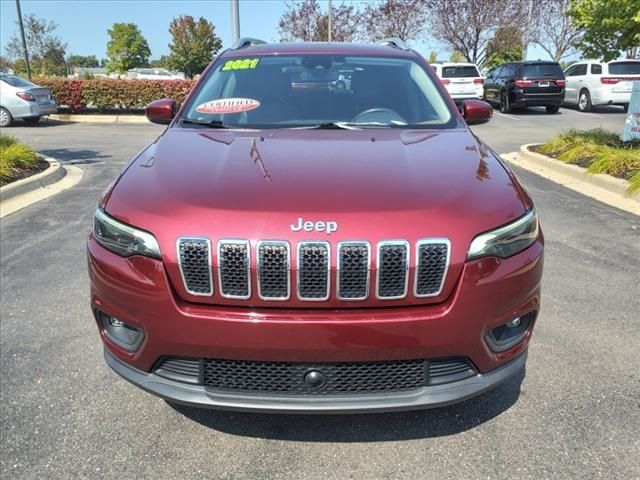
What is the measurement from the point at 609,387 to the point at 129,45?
60.9 metres

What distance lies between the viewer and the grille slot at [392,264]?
80.0 inches

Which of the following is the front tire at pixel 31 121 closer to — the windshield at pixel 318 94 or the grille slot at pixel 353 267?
the windshield at pixel 318 94

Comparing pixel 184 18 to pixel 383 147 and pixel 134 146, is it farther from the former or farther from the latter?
pixel 383 147

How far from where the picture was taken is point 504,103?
2020 cm

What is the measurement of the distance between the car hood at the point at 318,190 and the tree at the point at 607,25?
6.47 meters

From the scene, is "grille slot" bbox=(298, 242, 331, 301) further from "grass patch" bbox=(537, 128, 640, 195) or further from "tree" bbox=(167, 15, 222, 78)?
"tree" bbox=(167, 15, 222, 78)

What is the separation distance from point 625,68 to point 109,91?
1707cm

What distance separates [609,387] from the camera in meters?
2.91

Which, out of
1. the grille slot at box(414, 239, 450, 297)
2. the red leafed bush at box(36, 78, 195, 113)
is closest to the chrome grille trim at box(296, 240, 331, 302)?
the grille slot at box(414, 239, 450, 297)

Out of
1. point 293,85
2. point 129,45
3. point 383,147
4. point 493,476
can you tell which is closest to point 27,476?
point 493,476

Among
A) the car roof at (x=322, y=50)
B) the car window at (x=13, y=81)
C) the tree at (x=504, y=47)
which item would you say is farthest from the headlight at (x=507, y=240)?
the tree at (x=504, y=47)

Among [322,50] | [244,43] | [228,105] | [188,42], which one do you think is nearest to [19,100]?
[244,43]

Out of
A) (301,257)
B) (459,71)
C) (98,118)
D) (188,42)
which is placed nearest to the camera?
(301,257)

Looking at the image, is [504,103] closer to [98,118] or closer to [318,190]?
[98,118]
